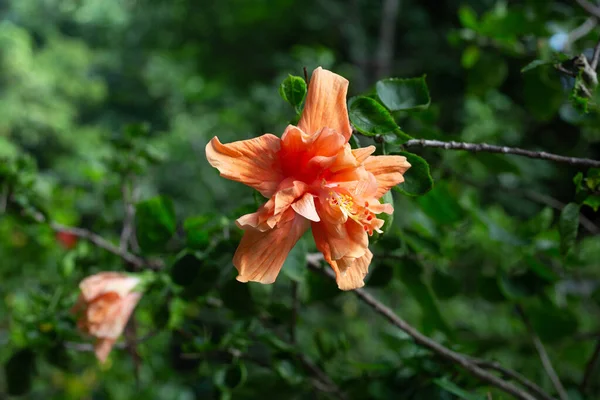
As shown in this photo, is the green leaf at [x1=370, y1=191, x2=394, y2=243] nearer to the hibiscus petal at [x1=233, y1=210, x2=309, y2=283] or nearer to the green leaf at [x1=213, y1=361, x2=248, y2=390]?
the hibiscus petal at [x1=233, y1=210, x2=309, y2=283]

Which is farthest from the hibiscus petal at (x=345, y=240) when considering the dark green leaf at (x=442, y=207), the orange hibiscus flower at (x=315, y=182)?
the dark green leaf at (x=442, y=207)

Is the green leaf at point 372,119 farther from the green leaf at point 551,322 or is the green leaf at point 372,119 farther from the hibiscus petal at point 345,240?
the green leaf at point 551,322

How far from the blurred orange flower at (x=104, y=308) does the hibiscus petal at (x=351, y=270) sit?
0.76ft

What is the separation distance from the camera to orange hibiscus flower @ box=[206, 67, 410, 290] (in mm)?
305

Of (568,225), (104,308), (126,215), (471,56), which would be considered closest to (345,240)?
(568,225)

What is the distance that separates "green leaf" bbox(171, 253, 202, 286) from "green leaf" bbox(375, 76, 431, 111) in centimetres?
19

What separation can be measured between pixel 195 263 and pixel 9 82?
253 cm

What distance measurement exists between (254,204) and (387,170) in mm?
120

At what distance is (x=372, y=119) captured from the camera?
0.34 metres

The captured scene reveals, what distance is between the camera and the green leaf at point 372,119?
0.33m

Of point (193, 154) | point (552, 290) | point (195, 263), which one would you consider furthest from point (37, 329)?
point (193, 154)

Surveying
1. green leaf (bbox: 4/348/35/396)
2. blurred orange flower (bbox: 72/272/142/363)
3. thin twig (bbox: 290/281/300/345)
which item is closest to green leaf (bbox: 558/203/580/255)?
thin twig (bbox: 290/281/300/345)

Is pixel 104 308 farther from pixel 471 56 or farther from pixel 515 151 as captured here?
pixel 471 56

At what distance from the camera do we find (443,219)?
1.72ft
